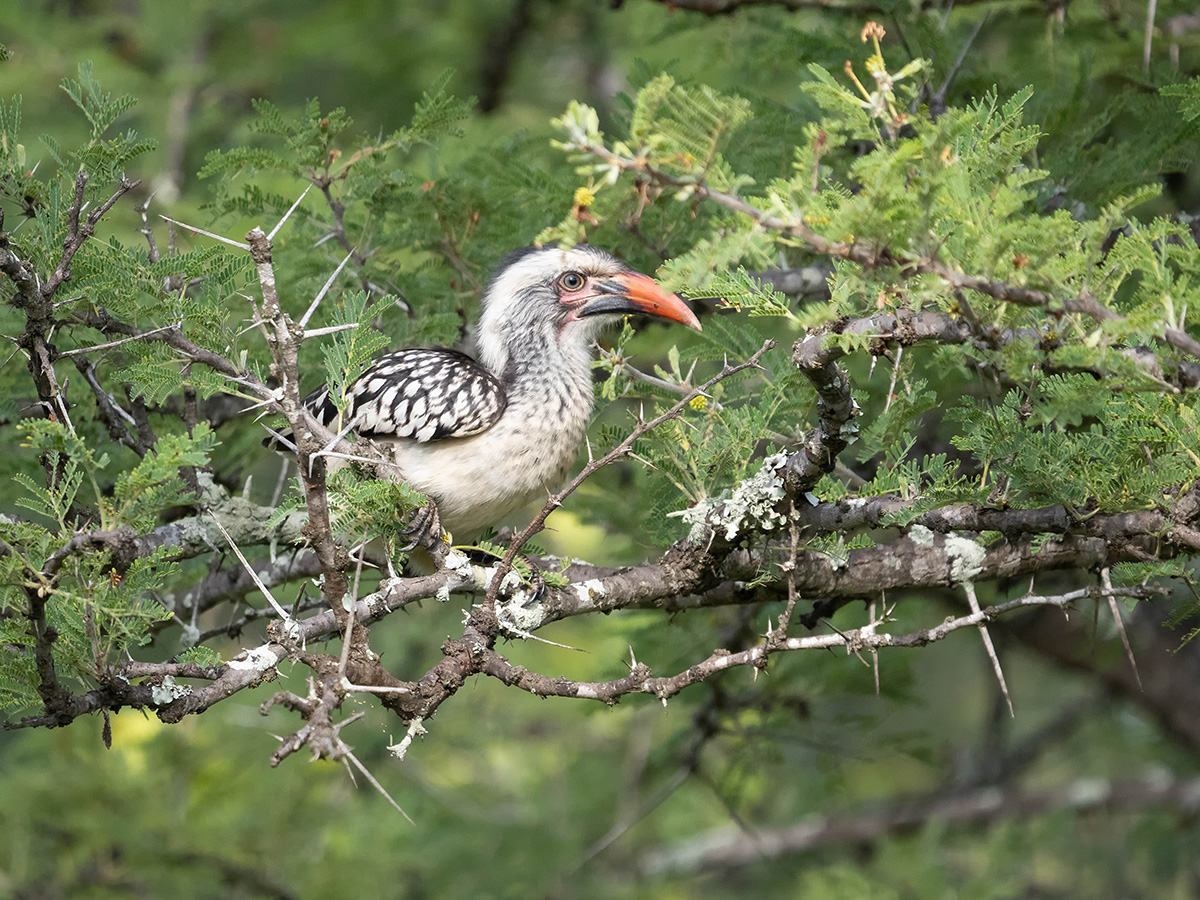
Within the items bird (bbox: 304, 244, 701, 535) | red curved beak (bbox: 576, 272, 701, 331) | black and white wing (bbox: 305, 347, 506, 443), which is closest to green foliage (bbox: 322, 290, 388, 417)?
bird (bbox: 304, 244, 701, 535)

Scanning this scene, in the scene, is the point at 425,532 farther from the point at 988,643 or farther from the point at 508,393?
the point at 988,643

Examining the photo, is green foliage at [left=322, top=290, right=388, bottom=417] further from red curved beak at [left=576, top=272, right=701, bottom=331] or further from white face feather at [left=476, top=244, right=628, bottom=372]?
white face feather at [left=476, top=244, right=628, bottom=372]

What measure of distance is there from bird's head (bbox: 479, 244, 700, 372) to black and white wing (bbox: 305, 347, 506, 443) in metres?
0.42

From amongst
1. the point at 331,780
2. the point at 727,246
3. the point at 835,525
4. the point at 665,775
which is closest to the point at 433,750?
the point at 331,780

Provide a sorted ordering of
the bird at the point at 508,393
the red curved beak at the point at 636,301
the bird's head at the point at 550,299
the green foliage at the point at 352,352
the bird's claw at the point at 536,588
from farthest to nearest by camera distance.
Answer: the bird's head at the point at 550,299
the red curved beak at the point at 636,301
the bird at the point at 508,393
the bird's claw at the point at 536,588
the green foliage at the point at 352,352

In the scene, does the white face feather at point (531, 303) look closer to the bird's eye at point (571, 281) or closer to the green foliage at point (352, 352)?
the bird's eye at point (571, 281)

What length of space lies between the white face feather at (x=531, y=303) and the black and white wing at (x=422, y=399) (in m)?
0.44

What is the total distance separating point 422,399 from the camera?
12.2 ft

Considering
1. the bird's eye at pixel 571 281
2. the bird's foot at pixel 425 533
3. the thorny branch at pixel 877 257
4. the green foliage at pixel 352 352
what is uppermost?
the thorny branch at pixel 877 257

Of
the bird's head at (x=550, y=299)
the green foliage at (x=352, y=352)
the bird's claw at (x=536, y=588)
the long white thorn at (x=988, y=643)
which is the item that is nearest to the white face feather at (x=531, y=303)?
the bird's head at (x=550, y=299)

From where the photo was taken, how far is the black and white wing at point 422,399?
370cm

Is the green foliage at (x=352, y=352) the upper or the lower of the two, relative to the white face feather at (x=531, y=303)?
upper

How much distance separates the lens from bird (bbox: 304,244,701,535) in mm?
3703

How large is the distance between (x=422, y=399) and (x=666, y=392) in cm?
83
